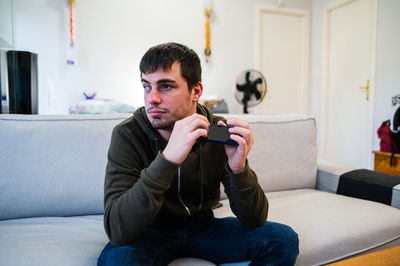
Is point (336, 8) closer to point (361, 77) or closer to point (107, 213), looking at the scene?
point (361, 77)

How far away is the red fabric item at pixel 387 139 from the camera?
2.87m

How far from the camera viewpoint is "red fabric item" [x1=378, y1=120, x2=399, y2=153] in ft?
9.40

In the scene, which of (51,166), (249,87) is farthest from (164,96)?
(249,87)

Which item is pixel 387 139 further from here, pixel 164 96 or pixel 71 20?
pixel 71 20

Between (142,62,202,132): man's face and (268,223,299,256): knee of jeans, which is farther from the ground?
(142,62,202,132): man's face

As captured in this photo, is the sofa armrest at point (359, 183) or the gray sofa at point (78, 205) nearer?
the gray sofa at point (78, 205)

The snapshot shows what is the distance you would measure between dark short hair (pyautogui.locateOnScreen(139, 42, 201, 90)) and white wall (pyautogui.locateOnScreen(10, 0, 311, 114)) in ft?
9.41

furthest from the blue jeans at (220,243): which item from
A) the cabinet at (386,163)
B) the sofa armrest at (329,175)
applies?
the cabinet at (386,163)

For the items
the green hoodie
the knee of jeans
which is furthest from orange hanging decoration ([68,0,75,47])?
the knee of jeans

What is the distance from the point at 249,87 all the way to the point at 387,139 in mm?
1504

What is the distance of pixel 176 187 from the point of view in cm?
100

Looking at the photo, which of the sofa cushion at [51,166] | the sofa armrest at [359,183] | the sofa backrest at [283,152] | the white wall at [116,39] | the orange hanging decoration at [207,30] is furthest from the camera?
the orange hanging decoration at [207,30]

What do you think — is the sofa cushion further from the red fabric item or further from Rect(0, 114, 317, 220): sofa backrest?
the red fabric item

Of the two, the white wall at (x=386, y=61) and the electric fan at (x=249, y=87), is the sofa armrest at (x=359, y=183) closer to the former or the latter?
the electric fan at (x=249, y=87)
